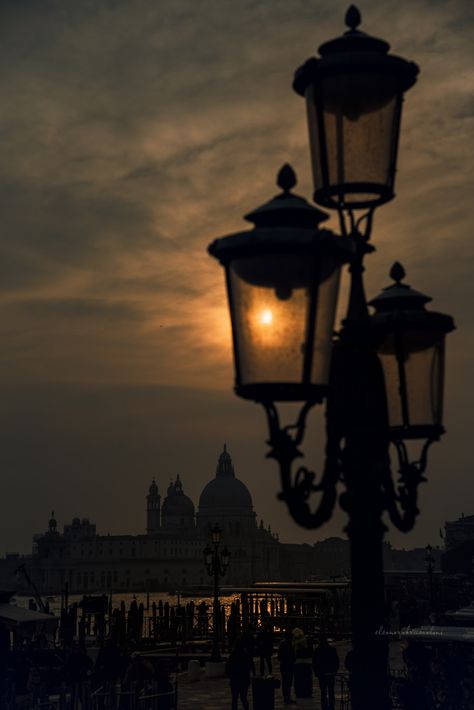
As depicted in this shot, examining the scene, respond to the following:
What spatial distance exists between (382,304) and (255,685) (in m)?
13.1

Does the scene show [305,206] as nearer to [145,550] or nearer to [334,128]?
[334,128]

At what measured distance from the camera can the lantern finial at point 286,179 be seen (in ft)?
12.7

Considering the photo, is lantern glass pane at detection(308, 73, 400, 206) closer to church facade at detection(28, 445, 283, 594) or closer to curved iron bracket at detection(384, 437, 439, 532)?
Result: curved iron bracket at detection(384, 437, 439, 532)

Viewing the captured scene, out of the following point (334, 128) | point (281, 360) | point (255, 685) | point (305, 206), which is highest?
point (334, 128)

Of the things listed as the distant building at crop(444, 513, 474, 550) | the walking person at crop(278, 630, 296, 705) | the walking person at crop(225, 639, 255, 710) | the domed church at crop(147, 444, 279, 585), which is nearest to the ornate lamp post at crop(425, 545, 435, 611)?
the walking person at crop(278, 630, 296, 705)

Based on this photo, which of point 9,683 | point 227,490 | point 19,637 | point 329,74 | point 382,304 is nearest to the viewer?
point 329,74

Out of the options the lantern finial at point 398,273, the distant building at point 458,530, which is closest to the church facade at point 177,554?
the distant building at point 458,530

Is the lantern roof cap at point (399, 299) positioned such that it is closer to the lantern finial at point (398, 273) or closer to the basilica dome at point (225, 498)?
the lantern finial at point (398, 273)

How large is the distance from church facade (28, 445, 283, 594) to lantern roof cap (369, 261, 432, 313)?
17450cm

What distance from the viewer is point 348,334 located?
4.07m

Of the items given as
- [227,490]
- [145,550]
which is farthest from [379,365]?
[145,550]

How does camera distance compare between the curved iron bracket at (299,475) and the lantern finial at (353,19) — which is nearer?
the curved iron bracket at (299,475)

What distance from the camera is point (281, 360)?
11.5 feet

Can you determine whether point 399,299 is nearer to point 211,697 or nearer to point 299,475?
point 299,475
